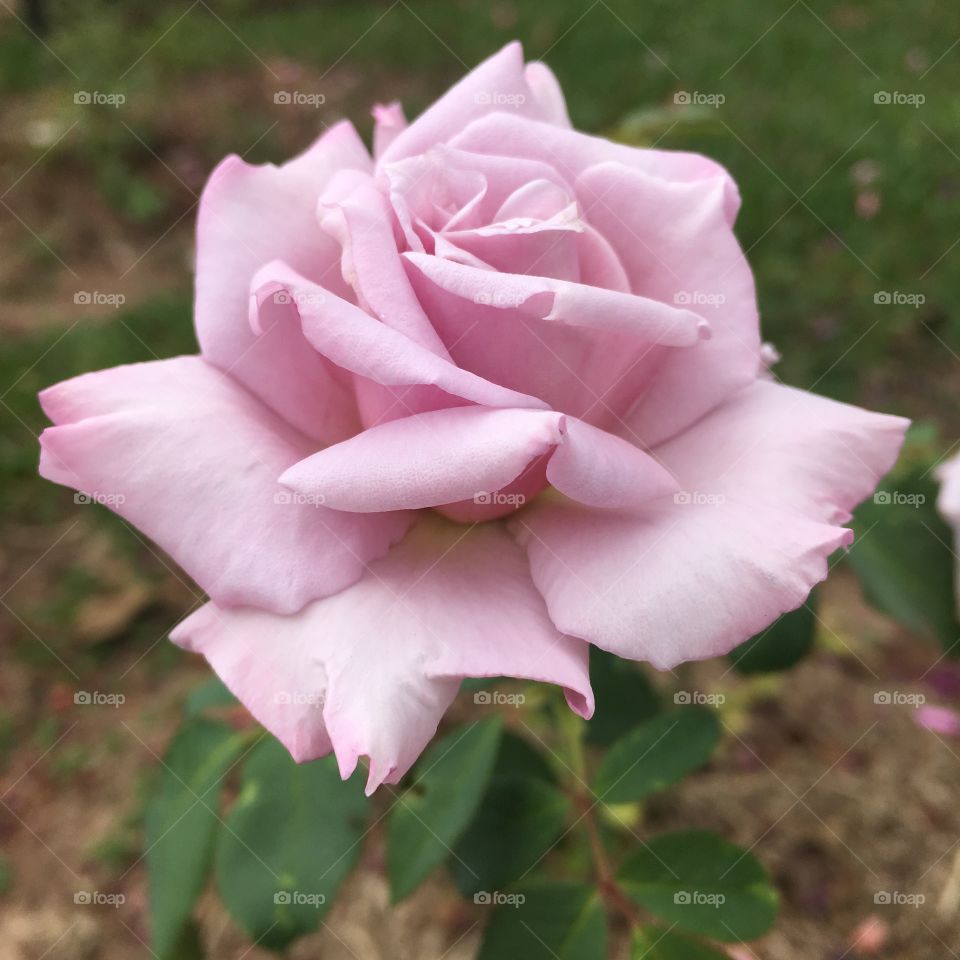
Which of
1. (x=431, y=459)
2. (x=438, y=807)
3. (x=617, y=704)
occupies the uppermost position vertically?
(x=431, y=459)

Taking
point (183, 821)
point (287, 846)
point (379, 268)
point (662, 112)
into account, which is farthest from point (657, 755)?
point (662, 112)

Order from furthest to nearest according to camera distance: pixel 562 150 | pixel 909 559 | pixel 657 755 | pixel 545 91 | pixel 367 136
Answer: pixel 367 136 < pixel 909 559 < pixel 657 755 < pixel 545 91 < pixel 562 150

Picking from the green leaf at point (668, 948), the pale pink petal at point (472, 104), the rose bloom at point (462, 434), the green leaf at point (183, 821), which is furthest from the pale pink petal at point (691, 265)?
the green leaf at point (183, 821)

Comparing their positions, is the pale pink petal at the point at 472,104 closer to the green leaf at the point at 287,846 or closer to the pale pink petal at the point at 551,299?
the pale pink petal at the point at 551,299

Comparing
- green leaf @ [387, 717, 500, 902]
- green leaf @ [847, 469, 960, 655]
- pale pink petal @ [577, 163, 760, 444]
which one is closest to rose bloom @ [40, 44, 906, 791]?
pale pink petal @ [577, 163, 760, 444]

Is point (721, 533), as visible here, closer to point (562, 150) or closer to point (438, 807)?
point (562, 150)

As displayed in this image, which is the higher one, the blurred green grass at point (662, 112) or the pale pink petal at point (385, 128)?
the pale pink petal at point (385, 128)

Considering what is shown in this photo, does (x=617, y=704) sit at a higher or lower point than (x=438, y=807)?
lower
